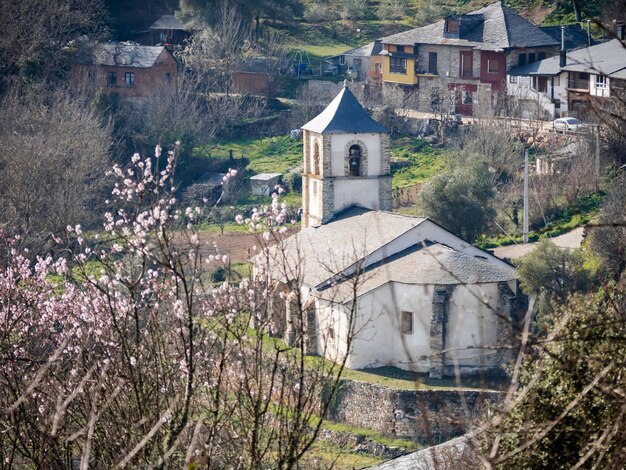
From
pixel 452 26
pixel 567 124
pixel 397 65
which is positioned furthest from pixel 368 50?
pixel 567 124

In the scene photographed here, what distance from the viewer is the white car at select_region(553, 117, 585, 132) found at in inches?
1907

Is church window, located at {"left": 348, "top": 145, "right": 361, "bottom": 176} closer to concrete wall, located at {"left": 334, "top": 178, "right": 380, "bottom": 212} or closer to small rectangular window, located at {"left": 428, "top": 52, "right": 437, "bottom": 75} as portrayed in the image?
concrete wall, located at {"left": 334, "top": 178, "right": 380, "bottom": 212}

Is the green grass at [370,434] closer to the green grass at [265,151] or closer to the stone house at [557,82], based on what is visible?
the green grass at [265,151]

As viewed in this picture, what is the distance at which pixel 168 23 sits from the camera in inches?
2502

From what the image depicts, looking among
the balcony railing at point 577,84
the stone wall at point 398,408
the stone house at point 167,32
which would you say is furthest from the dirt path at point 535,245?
the stone house at point 167,32

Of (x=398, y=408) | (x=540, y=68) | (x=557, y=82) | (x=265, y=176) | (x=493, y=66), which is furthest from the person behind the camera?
(x=493, y=66)

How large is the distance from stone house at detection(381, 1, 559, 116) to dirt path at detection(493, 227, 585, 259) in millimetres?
14838

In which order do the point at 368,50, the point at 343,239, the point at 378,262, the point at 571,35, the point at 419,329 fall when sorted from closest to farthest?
the point at 419,329 → the point at 378,262 → the point at 343,239 → the point at 571,35 → the point at 368,50

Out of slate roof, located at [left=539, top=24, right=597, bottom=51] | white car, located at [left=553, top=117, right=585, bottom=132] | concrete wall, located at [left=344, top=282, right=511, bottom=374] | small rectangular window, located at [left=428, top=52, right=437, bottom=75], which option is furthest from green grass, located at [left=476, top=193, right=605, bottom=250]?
small rectangular window, located at [left=428, top=52, right=437, bottom=75]

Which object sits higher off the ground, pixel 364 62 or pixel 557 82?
pixel 364 62

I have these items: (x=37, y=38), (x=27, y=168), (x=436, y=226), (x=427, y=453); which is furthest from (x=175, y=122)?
(x=427, y=453)

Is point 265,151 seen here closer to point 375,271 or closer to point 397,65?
point 397,65

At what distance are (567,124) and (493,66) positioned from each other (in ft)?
22.3

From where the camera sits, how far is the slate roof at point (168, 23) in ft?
207
